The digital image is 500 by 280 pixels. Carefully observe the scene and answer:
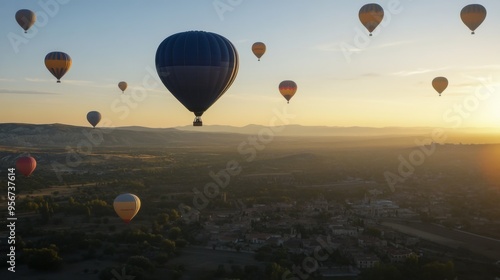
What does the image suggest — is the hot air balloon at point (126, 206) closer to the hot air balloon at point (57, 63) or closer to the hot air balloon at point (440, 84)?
the hot air balloon at point (57, 63)

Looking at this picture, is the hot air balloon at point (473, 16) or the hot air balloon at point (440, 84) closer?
the hot air balloon at point (473, 16)

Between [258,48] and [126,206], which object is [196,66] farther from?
[258,48]

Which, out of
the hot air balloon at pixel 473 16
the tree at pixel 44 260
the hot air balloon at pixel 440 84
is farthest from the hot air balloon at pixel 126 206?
the hot air balloon at pixel 440 84

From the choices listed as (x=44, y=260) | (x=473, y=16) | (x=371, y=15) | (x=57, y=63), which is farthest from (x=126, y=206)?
(x=473, y=16)

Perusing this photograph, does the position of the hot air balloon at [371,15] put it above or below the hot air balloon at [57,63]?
above

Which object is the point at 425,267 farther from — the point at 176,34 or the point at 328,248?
the point at 176,34

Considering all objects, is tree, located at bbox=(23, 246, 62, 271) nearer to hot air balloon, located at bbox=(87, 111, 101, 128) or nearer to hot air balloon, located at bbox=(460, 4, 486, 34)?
hot air balloon, located at bbox=(460, 4, 486, 34)
